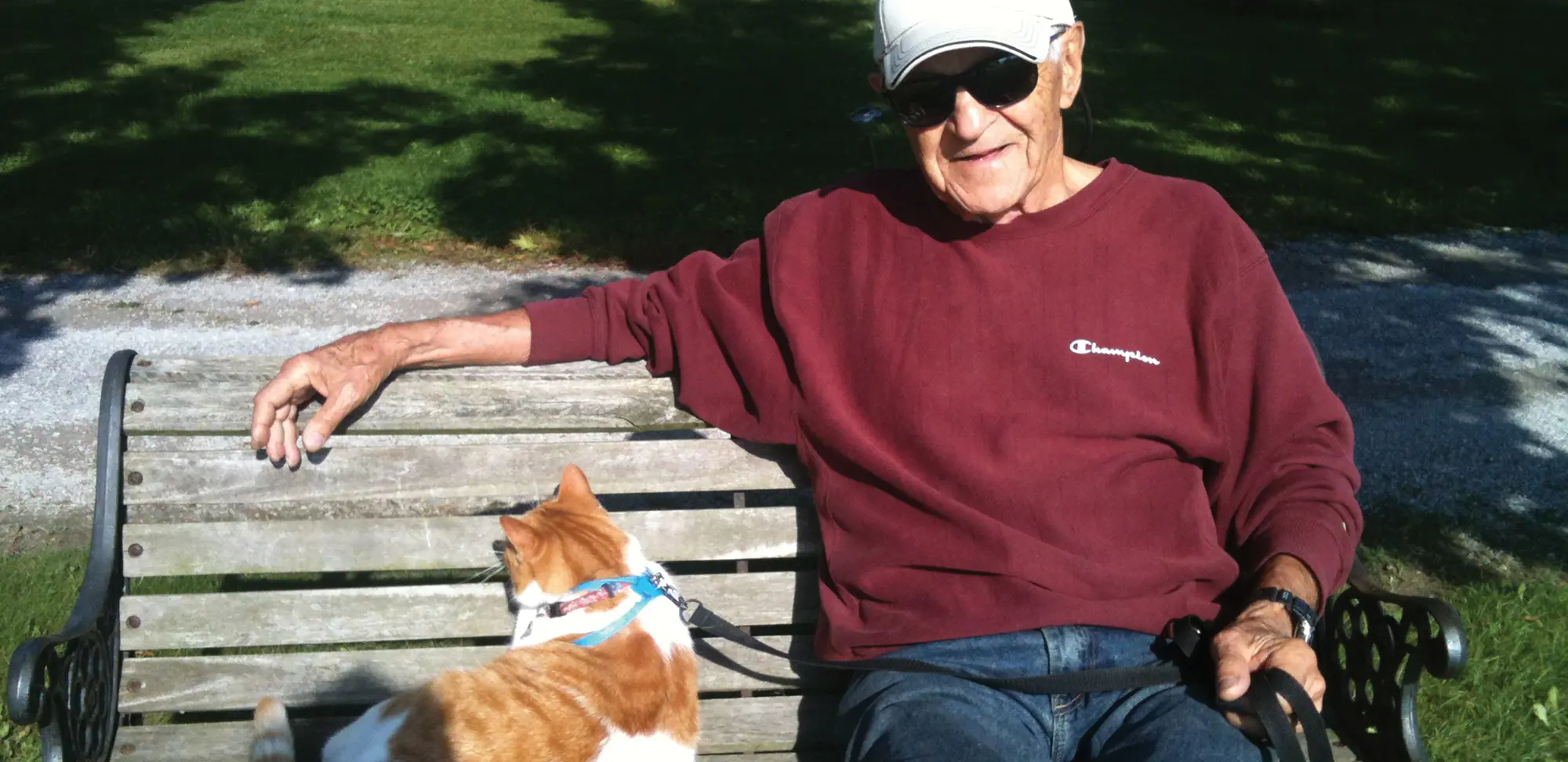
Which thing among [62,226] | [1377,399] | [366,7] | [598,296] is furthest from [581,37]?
[598,296]

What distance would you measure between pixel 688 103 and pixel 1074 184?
8771 mm

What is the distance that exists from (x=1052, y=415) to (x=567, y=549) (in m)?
1.00

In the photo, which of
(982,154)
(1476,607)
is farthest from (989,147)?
(1476,607)

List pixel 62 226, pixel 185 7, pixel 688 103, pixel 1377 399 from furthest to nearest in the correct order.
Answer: pixel 185 7, pixel 688 103, pixel 62 226, pixel 1377 399

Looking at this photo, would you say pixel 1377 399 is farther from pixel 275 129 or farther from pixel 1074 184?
pixel 275 129

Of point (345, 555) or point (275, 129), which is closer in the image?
point (345, 555)

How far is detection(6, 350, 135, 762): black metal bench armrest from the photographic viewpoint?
8.14 feet

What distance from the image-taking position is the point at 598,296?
9.57 feet

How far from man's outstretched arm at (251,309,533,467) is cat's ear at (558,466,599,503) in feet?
0.97

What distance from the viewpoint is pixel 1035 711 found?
2623mm

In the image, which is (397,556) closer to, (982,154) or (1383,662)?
(982,154)

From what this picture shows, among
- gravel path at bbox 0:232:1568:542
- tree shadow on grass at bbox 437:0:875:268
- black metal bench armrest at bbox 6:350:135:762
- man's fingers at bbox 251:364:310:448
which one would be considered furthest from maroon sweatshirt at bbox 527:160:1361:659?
tree shadow on grass at bbox 437:0:875:268

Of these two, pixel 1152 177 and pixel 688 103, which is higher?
pixel 1152 177

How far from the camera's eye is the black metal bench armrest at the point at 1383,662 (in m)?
2.60
